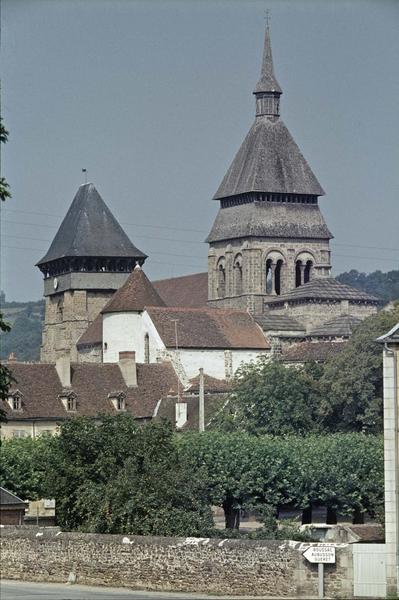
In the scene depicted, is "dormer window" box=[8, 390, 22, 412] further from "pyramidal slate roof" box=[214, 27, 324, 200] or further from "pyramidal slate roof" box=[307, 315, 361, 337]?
"pyramidal slate roof" box=[214, 27, 324, 200]

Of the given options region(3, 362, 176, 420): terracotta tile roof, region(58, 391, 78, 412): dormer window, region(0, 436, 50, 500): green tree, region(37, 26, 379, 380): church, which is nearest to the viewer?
region(0, 436, 50, 500): green tree

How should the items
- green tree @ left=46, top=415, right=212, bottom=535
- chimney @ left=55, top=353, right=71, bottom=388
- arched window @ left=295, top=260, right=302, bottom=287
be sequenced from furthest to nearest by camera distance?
1. arched window @ left=295, top=260, right=302, bottom=287
2. chimney @ left=55, top=353, right=71, bottom=388
3. green tree @ left=46, top=415, right=212, bottom=535

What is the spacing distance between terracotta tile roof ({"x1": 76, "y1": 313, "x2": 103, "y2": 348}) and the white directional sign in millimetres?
91706

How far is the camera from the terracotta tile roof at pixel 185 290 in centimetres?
15012

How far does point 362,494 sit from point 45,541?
2878 centimetres

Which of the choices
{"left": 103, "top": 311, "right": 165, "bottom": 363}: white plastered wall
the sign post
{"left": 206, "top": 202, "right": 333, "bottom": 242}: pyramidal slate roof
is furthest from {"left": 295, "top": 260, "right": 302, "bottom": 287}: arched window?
the sign post

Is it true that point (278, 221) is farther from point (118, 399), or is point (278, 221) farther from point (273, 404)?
point (273, 404)

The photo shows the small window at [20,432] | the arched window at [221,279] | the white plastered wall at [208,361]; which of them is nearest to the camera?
the small window at [20,432]

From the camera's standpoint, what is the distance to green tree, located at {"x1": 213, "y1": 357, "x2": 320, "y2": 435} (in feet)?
299

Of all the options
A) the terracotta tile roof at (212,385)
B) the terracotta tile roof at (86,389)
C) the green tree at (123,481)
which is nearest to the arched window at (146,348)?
the terracotta tile roof at (212,385)

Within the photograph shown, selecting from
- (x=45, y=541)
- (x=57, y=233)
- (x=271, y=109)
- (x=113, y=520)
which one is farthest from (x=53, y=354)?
(x=45, y=541)

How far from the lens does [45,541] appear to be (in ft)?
131

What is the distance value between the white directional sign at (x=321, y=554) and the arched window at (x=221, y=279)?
111725 mm

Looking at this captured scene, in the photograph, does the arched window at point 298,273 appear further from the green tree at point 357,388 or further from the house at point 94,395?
the green tree at point 357,388
